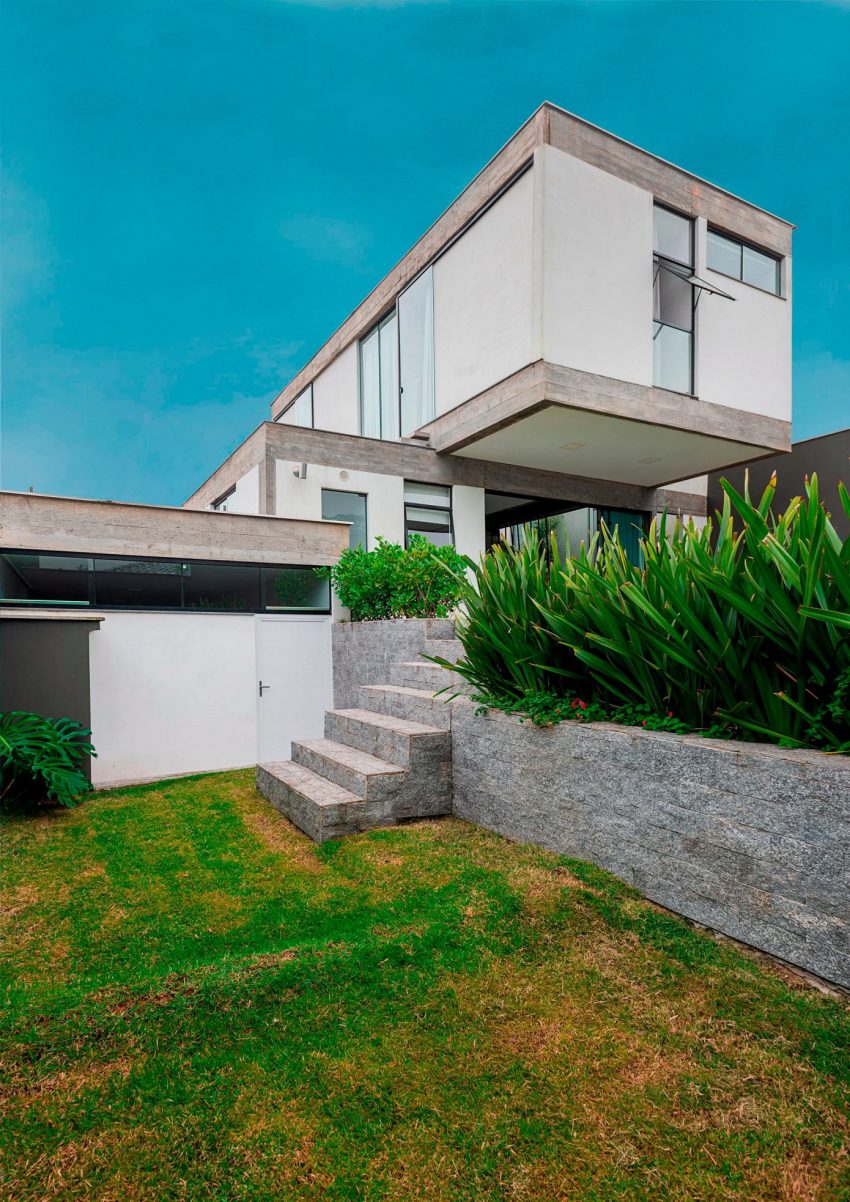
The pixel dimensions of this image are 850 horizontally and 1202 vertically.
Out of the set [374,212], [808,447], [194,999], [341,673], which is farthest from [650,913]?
[374,212]

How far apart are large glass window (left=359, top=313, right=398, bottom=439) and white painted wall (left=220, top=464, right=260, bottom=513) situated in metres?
3.28

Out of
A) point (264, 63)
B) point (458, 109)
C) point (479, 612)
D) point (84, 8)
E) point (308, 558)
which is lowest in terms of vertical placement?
point (479, 612)

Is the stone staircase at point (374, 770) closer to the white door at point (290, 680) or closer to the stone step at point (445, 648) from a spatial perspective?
the stone step at point (445, 648)

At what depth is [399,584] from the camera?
768 cm

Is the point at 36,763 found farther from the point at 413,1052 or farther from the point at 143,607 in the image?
the point at 413,1052

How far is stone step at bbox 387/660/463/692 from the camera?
5.57 meters

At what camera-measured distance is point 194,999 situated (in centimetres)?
226

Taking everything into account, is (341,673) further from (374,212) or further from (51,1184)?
(374,212)

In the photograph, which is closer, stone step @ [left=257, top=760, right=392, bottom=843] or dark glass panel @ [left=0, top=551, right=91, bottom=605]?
stone step @ [left=257, top=760, right=392, bottom=843]

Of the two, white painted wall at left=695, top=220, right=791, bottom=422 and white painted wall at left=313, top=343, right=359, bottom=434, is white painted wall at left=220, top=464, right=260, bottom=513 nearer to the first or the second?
white painted wall at left=313, top=343, right=359, bottom=434

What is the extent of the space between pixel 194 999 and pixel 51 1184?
28.0 inches

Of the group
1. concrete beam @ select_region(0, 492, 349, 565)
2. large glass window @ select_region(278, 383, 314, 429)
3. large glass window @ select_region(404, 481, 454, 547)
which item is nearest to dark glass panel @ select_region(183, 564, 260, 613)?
concrete beam @ select_region(0, 492, 349, 565)

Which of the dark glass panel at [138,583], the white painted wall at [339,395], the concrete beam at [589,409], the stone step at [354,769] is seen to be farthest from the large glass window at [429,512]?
the stone step at [354,769]

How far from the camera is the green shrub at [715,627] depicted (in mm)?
2543
